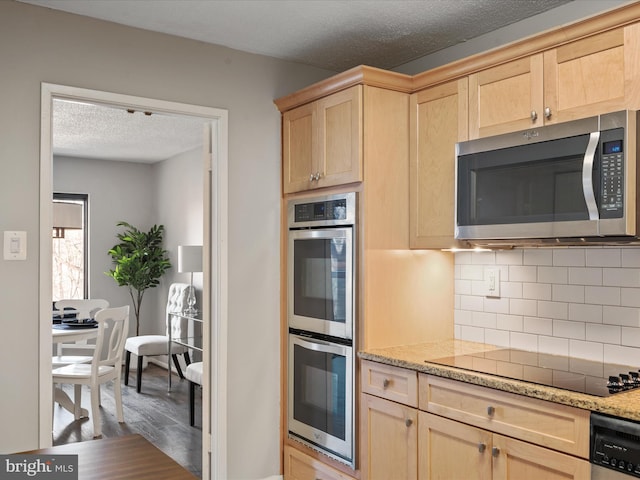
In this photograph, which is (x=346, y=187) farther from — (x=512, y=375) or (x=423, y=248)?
(x=512, y=375)

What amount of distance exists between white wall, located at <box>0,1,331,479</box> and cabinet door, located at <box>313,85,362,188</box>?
1.52 ft

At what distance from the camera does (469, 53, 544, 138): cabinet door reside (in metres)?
2.35

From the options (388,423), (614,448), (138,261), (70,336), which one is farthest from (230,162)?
(138,261)

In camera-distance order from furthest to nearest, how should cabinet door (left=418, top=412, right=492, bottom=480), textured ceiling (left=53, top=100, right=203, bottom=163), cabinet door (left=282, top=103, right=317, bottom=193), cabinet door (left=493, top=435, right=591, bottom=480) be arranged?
1. textured ceiling (left=53, top=100, right=203, bottom=163)
2. cabinet door (left=282, top=103, right=317, bottom=193)
3. cabinet door (left=418, top=412, right=492, bottom=480)
4. cabinet door (left=493, top=435, right=591, bottom=480)

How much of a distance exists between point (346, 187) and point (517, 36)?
3.73ft

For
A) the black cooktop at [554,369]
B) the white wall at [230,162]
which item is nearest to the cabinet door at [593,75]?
the black cooktop at [554,369]

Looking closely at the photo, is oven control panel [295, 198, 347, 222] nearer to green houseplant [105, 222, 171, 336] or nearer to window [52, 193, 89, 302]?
green houseplant [105, 222, 171, 336]

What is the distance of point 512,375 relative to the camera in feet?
7.20

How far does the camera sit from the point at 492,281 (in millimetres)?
2932

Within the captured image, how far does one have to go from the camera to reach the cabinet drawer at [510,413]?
1.90 m

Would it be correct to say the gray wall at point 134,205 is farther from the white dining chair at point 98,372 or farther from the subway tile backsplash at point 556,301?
the subway tile backsplash at point 556,301

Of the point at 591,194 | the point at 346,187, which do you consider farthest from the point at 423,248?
the point at 591,194

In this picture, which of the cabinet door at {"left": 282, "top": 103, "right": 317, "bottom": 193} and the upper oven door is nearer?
the upper oven door

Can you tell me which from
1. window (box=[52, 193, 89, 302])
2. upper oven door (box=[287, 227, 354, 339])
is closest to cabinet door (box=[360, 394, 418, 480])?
upper oven door (box=[287, 227, 354, 339])
